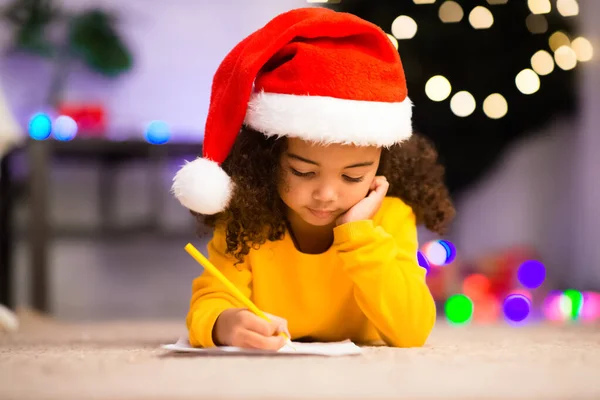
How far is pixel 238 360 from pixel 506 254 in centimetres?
179

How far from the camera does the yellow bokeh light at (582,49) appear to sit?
2469 millimetres

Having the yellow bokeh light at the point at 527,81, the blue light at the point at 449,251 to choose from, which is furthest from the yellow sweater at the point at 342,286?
the yellow bokeh light at the point at 527,81

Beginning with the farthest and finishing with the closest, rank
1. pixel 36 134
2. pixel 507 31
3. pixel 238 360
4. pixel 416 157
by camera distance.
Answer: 1. pixel 507 31
2. pixel 36 134
3. pixel 416 157
4. pixel 238 360

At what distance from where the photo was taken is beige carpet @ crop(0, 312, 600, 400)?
682 millimetres

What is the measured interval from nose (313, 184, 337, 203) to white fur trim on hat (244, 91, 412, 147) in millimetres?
65

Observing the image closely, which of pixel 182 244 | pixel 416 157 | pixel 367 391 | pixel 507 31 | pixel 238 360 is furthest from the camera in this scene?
pixel 182 244

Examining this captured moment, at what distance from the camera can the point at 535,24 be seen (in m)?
2.44

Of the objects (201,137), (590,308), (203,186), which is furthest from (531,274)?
(203,186)

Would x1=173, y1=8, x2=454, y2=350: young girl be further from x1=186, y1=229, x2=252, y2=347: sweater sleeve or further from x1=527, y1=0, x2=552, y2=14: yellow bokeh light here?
x1=527, y1=0, x2=552, y2=14: yellow bokeh light

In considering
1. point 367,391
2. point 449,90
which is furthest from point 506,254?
point 367,391

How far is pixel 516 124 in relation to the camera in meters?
2.52

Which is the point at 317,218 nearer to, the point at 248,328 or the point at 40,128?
the point at 248,328

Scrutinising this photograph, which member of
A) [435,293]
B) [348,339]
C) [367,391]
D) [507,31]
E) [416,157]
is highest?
[507,31]

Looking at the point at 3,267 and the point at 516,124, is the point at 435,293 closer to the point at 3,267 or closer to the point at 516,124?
the point at 516,124
